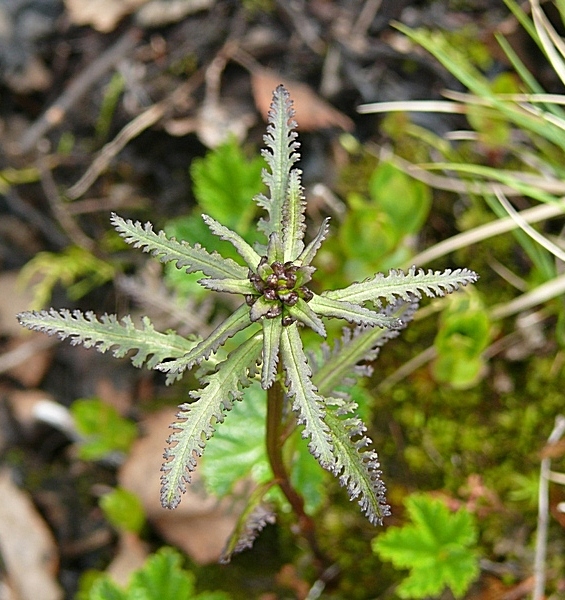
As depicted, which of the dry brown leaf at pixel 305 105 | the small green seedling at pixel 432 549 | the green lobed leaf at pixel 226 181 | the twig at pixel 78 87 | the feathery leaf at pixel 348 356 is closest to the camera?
the feathery leaf at pixel 348 356

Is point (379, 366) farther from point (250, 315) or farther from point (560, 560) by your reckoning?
point (250, 315)

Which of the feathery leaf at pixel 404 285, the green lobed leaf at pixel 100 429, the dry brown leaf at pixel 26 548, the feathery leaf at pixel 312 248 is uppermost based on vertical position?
the feathery leaf at pixel 312 248

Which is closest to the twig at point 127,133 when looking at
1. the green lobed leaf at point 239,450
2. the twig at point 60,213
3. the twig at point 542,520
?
the twig at point 60,213

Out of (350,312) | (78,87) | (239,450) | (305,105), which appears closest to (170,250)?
(350,312)

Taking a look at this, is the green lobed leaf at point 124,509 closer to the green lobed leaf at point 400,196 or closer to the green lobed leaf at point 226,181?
the green lobed leaf at point 226,181

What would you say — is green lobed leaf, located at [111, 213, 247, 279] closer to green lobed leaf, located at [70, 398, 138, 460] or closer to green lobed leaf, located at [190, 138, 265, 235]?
green lobed leaf, located at [190, 138, 265, 235]
